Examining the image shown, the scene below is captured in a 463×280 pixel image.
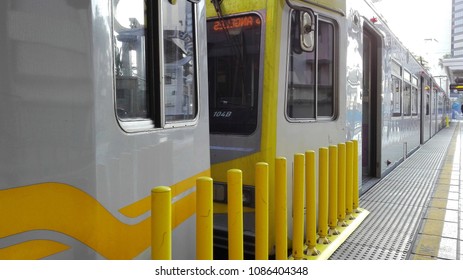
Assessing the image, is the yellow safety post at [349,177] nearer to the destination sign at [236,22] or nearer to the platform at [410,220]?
the platform at [410,220]

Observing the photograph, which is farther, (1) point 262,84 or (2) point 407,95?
(2) point 407,95

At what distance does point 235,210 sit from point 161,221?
671mm

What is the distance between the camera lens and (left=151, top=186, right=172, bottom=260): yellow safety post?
1606mm

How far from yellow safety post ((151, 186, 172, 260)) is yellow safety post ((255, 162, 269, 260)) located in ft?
2.81

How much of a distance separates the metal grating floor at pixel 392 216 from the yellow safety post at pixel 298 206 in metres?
0.44

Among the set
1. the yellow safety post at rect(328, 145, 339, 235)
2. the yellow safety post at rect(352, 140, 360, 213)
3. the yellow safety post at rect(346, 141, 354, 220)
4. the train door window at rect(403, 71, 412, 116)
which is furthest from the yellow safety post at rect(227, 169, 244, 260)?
the train door window at rect(403, 71, 412, 116)

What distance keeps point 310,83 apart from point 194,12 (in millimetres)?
1679

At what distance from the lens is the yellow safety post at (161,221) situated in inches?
63.2

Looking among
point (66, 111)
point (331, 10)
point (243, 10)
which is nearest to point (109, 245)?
point (66, 111)

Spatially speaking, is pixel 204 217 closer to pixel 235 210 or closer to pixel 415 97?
pixel 235 210

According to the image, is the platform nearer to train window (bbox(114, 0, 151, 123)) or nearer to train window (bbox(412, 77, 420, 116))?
train window (bbox(114, 0, 151, 123))

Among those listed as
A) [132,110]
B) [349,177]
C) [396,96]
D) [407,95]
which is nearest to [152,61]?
[132,110]

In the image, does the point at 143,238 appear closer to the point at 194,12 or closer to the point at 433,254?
the point at 194,12

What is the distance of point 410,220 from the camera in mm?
4273
